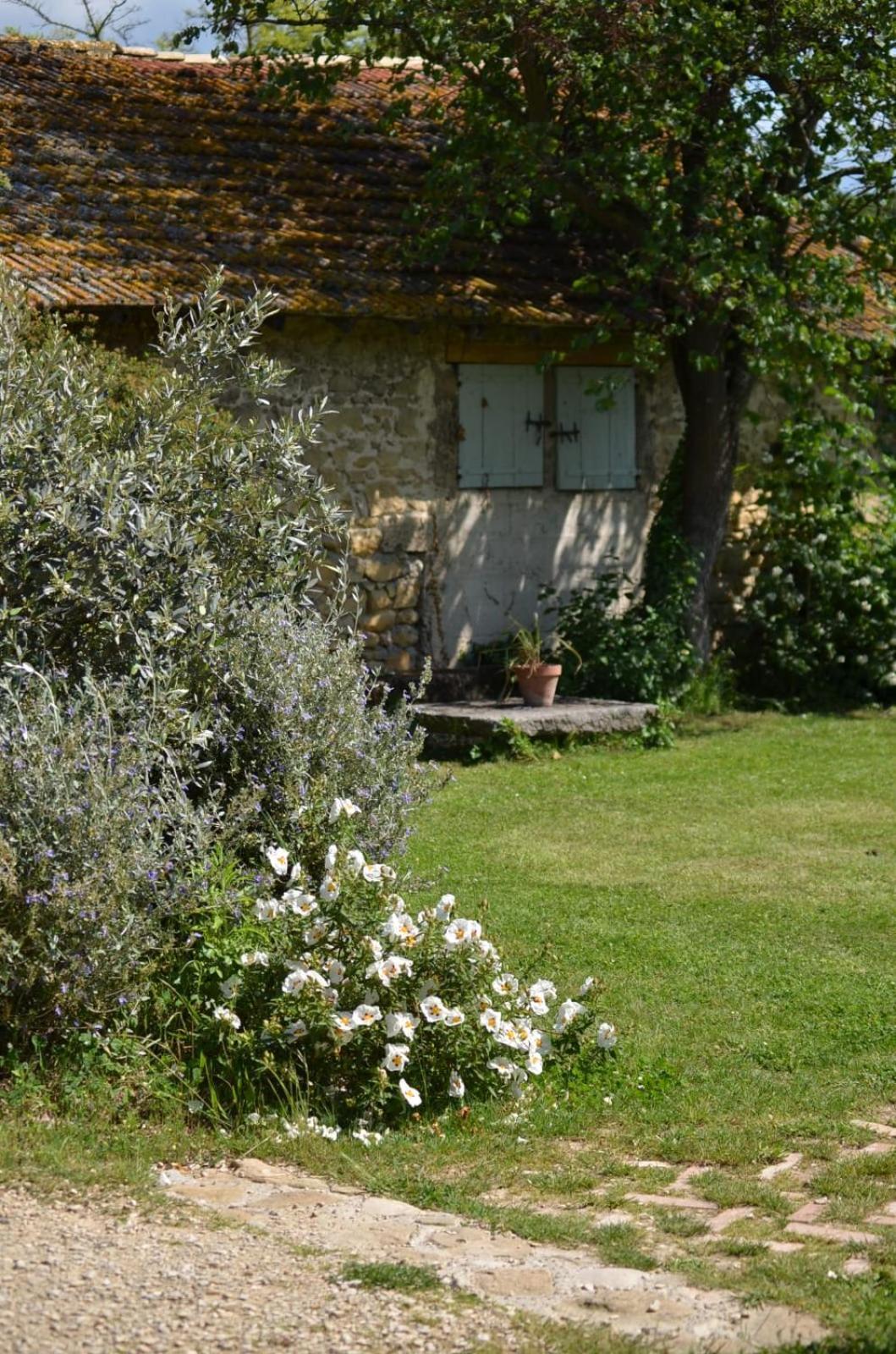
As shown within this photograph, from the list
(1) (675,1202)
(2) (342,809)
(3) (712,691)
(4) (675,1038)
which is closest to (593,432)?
(3) (712,691)

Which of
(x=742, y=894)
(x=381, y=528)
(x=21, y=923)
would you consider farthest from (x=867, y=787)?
(x=21, y=923)

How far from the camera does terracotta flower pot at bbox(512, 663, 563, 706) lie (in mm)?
11719

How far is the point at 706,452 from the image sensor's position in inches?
518

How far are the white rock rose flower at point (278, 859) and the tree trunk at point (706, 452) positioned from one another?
807 centimetres

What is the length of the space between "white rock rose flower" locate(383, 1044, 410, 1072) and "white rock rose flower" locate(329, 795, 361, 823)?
102cm

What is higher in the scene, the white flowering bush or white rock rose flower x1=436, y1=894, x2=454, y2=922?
white rock rose flower x1=436, y1=894, x2=454, y2=922

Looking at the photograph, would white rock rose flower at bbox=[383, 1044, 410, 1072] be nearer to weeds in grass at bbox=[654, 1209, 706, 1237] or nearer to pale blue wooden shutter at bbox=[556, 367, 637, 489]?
weeds in grass at bbox=[654, 1209, 706, 1237]

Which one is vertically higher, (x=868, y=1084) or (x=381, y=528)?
(x=381, y=528)

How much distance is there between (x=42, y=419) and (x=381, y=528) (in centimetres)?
634

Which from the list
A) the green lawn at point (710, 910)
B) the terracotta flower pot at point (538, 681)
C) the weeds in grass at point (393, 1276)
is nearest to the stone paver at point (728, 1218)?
the green lawn at point (710, 910)

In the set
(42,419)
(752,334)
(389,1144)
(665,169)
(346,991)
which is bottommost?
(389,1144)

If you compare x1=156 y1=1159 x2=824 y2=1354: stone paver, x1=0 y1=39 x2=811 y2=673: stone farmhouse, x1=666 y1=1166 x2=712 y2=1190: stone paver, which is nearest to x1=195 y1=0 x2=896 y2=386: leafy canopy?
x1=0 y1=39 x2=811 y2=673: stone farmhouse

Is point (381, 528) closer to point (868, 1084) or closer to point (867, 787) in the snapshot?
point (867, 787)

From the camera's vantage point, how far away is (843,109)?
39.2 ft
